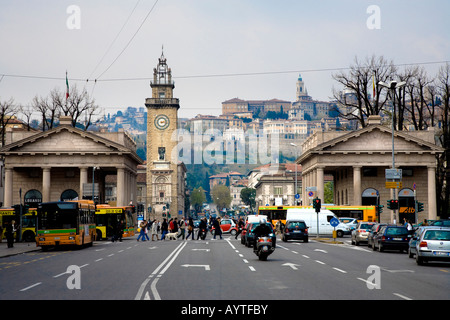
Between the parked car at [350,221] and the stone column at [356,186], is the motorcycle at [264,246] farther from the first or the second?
the stone column at [356,186]

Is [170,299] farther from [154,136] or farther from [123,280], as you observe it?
[154,136]

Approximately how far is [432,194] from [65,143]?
42.5 m

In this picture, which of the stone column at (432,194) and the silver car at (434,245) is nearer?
the silver car at (434,245)

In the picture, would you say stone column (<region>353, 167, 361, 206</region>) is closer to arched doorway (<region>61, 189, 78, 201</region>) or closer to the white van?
the white van

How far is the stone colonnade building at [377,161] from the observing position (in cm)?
7700

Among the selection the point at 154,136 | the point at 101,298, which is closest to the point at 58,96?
the point at 154,136

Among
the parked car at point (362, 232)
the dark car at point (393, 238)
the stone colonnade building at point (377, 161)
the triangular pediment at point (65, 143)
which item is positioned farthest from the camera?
the triangular pediment at point (65, 143)

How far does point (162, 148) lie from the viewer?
14375 centimetres

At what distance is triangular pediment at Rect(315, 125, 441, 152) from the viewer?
76.6 meters

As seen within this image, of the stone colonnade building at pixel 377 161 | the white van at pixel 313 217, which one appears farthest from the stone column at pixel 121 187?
the white van at pixel 313 217

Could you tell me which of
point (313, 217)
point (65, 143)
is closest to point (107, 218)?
point (313, 217)

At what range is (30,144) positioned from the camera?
3115 inches

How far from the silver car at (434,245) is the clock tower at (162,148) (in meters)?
114
